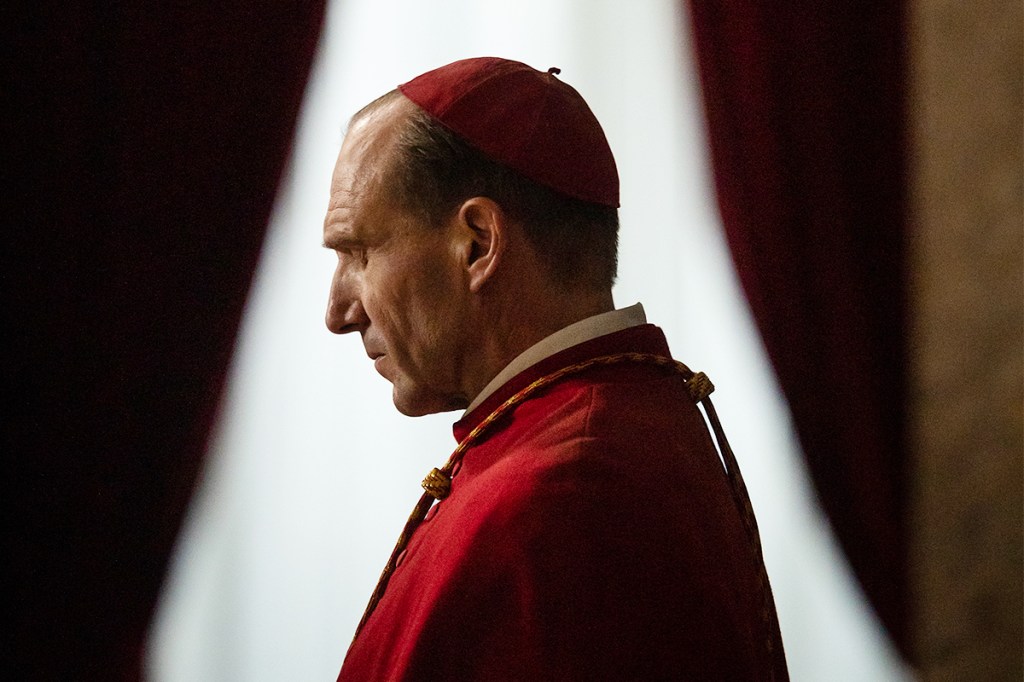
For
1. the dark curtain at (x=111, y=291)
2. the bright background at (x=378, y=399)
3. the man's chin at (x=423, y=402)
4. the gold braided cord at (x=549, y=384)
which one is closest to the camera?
the gold braided cord at (x=549, y=384)

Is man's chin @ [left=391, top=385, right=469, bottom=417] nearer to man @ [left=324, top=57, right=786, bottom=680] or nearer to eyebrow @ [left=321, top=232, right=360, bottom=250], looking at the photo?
man @ [left=324, top=57, right=786, bottom=680]

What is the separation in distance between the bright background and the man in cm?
89

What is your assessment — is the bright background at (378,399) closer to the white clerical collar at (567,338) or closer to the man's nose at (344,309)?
the man's nose at (344,309)

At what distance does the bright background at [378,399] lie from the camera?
2045 mm

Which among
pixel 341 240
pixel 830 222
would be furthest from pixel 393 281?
pixel 830 222

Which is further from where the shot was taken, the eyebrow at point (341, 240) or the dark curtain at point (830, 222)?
the dark curtain at point (830, 222)

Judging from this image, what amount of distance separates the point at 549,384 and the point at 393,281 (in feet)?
0.68

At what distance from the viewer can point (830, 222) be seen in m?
2.30

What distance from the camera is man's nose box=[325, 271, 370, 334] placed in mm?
1219

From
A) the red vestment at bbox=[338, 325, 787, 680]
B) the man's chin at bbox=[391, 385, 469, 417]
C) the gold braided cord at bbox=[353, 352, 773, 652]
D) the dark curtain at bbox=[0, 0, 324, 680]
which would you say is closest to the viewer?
the red vestment at bbox=[338, 325, 787, 680]

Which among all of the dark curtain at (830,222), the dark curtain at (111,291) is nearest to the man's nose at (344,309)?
the dark curtain at (111,291)

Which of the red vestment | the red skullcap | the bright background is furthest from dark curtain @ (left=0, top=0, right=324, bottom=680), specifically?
the red vestment

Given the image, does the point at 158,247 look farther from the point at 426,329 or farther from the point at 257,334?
the point at 426,329

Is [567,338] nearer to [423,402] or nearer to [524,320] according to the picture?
[524,320]
